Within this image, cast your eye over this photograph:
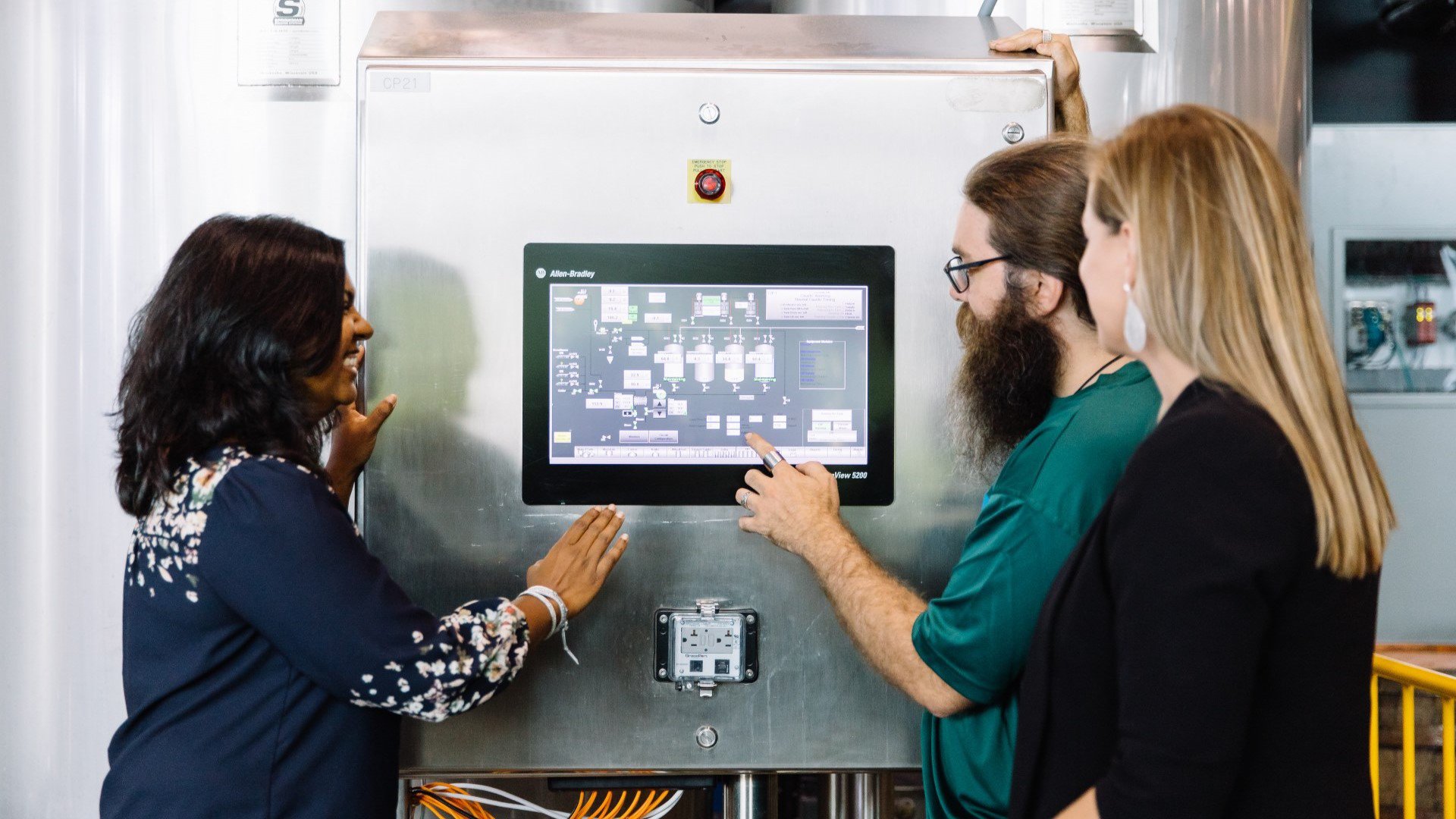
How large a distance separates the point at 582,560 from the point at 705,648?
9.2 inches

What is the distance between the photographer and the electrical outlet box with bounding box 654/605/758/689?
1623 millimetres

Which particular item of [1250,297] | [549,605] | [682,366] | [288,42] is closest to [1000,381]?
[682,366]

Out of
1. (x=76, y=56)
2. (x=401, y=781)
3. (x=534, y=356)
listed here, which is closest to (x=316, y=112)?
(x=76, y=56)

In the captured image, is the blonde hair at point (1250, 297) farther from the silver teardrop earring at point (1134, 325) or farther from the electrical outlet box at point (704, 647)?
the electrical outlet box at point (704, 647)

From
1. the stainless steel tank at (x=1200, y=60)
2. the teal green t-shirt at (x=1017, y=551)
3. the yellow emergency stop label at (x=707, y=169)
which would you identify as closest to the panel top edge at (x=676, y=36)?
the yellow emergency stop label at (x=707, y=169)

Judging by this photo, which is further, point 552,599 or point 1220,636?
point 552,599

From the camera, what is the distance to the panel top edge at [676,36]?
1622mm

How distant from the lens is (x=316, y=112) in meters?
1.88

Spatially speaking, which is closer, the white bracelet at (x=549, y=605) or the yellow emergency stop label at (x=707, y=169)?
the white bracelet at (x=549, y=605)

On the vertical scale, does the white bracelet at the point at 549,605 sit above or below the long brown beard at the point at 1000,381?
below

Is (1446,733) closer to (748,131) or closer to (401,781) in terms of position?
(748,131)

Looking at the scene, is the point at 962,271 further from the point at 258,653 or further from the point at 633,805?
the point at 633,805

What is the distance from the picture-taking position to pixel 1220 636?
840 millimetres

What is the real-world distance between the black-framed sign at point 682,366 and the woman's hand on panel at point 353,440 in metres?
0.21
